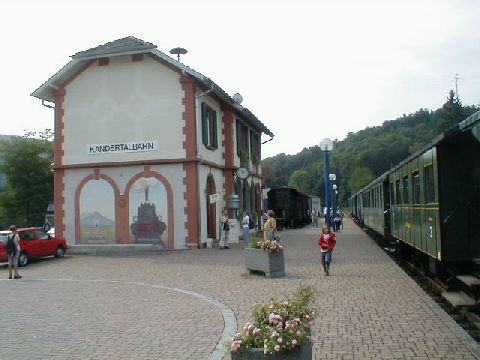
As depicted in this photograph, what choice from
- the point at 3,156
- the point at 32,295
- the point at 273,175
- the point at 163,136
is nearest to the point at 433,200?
the point at 32,295

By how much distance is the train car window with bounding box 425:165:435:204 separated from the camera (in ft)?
34.8

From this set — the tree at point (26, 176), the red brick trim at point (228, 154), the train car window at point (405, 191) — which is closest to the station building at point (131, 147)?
the red brick trim at point (228, 154)

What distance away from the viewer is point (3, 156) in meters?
47.9

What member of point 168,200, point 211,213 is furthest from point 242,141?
point 168,200

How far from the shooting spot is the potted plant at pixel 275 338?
4965mm

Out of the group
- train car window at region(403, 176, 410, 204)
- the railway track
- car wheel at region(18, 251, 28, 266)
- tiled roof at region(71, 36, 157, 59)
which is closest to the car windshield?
car wheel at region(18, 251, 28, 266)

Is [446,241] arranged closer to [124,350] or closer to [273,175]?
[124,350]

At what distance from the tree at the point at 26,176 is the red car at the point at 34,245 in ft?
87.8

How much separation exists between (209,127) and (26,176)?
87.0 feet

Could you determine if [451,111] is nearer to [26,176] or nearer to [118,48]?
[26,176]

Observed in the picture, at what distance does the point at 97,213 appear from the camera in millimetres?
24328

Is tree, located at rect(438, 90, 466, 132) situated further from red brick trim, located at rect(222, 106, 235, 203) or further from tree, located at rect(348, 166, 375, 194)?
red brick trim, located at rect(222, 106, 235, 203)

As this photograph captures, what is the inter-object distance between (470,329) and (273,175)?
10690 centimetres

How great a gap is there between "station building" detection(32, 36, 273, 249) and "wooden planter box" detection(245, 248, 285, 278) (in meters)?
8.99
